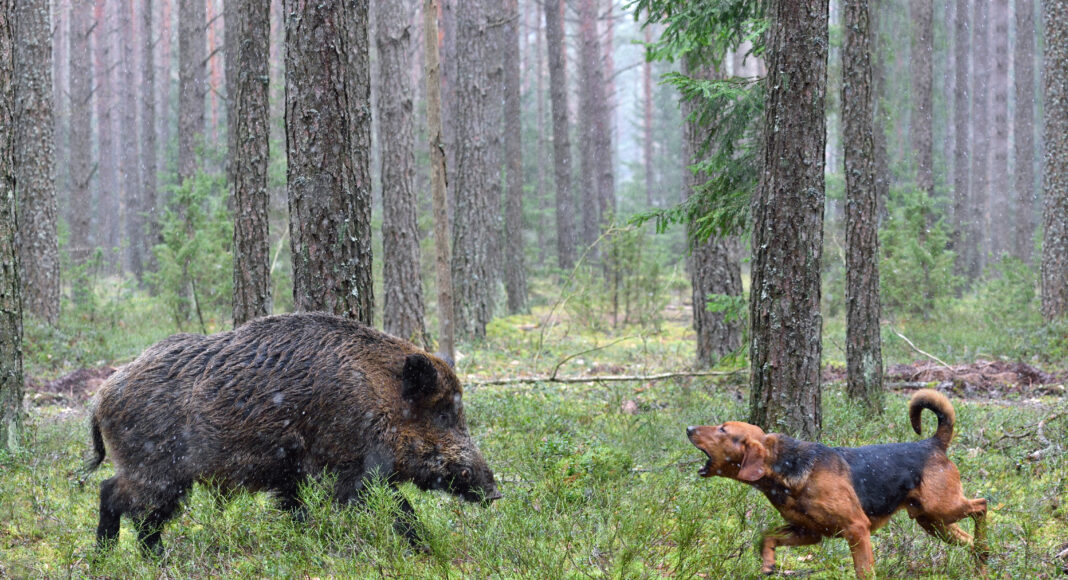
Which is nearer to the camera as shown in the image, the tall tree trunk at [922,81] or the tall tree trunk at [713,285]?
the tall tree trunk at [713,285]

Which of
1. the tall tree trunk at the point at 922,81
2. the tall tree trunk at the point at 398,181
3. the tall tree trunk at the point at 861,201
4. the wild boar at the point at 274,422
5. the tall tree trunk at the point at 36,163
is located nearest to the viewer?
the wild boar at the point at 274,422

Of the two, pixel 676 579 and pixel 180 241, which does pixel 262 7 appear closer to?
pixel 180 241

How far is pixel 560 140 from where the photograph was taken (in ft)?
88.5

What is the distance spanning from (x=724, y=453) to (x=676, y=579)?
27.1 inches

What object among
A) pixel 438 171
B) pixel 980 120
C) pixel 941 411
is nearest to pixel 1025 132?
pixel 980 120

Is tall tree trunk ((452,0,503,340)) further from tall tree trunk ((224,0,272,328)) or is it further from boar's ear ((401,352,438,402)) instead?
boar's ear ((401,352,438,402))

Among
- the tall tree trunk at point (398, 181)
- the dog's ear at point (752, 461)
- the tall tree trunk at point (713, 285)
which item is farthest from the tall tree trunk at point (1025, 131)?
the dog's ear at point (752, 461)

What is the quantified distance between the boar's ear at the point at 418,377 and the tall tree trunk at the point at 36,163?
11.8 m

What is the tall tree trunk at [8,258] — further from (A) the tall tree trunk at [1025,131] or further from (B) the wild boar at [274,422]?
(A) the tall tree trunk at [1025,131]

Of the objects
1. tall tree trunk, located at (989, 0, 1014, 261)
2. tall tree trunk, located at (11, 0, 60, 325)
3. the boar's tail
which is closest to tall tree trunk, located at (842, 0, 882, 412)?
the boar's tail

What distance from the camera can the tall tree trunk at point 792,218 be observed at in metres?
6.46

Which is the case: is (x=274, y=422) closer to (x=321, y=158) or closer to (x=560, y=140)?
(x=321, y=158)

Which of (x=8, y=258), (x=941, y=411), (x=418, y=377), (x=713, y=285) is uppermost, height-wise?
(x=8, y=258)

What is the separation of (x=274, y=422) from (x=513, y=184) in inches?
855
